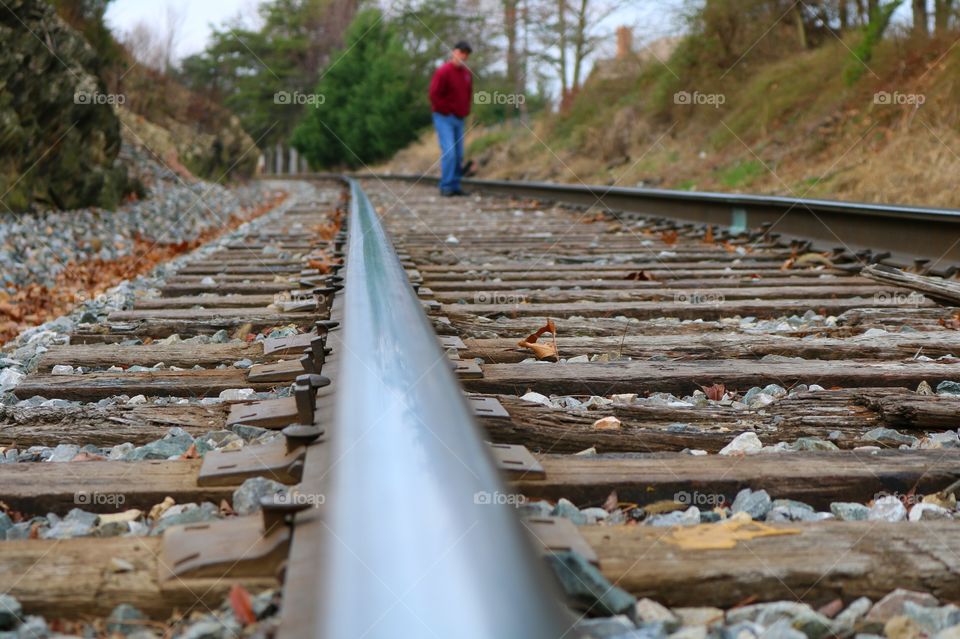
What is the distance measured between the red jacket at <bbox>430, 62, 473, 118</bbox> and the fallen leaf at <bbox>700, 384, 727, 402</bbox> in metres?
8.88

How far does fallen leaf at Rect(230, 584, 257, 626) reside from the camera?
108cm

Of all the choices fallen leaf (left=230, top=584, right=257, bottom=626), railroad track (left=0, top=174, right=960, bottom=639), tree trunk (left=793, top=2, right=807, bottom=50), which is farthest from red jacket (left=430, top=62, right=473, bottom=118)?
fallen leaf (left=230, top=584, right=257, bottom=626)

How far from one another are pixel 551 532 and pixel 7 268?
207 inches

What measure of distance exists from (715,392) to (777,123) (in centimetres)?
1223

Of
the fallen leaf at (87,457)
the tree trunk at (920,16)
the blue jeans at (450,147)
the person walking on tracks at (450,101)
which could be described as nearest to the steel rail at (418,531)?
the fallen leaf at (87,457)

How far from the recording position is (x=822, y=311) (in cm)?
329

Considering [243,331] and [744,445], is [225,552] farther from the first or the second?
[243,331]

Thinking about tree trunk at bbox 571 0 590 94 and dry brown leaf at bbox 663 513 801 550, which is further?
tree trunk at bbox 571 0 590 94

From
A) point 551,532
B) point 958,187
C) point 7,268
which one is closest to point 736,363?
point 551,532

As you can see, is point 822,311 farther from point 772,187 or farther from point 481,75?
point 481,75

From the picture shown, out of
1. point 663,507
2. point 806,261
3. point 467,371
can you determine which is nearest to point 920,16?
point 806,261

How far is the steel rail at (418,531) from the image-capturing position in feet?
2.80

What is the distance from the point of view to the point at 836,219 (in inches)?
193

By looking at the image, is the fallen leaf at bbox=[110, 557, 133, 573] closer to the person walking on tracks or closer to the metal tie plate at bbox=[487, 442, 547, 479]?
the metal tie plate at bbox=[487, 442, 547, 479]
